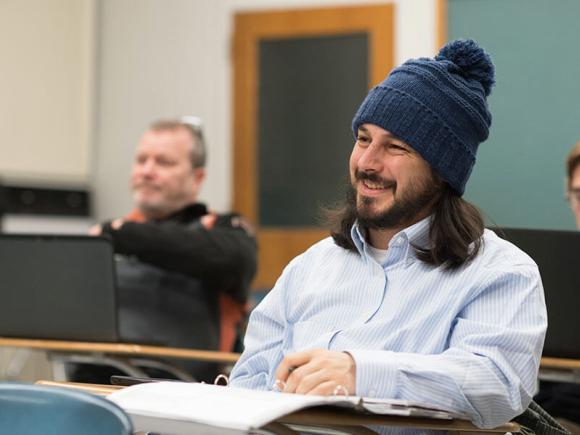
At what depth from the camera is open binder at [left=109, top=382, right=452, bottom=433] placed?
1.37 meters

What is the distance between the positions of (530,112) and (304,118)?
128 cm

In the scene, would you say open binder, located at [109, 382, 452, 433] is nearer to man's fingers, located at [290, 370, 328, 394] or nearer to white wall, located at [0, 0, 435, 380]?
man's fingers, located at [290, 370, 328, 394]

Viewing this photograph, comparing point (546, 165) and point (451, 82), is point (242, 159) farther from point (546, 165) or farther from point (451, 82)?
point (451, 82)

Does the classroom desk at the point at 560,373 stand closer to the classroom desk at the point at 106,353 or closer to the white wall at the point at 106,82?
the classroom desk at the point at 106,353

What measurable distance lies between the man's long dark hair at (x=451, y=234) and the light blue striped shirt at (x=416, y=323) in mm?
17

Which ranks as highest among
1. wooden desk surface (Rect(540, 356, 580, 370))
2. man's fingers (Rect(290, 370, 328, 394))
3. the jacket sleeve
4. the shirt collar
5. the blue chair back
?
the shirt collar

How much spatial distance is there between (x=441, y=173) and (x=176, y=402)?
763mm

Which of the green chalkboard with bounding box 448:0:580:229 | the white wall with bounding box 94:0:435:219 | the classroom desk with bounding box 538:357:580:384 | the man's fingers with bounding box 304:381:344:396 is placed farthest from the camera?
the white wall with bounding box 94:0:435:219

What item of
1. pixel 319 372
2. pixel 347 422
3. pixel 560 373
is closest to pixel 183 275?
pixel 560 373

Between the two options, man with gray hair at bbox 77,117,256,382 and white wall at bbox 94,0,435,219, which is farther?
white wall at bbox 94,0,435,219

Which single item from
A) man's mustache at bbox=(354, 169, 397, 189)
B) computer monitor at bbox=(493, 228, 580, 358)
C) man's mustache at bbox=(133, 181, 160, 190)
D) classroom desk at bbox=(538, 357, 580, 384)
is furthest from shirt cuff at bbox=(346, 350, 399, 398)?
man's mustache at bbox=(133, 181, 160, 190)

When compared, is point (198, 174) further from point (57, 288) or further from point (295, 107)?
point (295, 107)

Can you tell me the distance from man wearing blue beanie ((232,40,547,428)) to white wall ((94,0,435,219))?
374 centimetres

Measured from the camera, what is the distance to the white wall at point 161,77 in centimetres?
593
